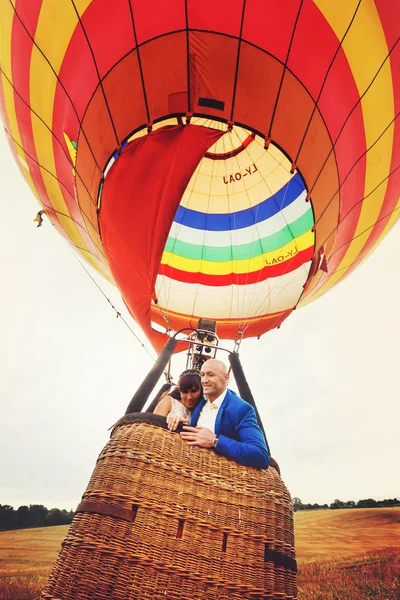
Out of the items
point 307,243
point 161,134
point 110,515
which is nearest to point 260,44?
point 161,134

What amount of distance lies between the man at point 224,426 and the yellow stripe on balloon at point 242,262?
3062 millimetres

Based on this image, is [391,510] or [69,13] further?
[391,510]

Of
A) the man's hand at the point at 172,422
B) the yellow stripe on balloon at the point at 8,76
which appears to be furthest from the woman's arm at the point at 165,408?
the yellow stripe on balloon at the point at 8,76

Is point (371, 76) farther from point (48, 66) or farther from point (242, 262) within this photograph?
point (242, 262)

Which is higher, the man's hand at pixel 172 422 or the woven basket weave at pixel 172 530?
the man's hand at pixel 172 422

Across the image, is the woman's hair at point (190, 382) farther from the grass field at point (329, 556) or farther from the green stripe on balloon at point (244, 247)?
the green stripe on balloon at point (244, 247)

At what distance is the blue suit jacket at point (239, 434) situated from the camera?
3.70 ft

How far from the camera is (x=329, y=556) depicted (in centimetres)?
281

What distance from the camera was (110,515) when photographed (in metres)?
0.97

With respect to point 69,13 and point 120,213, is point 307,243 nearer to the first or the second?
point 120,213

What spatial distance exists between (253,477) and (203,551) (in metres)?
0.23

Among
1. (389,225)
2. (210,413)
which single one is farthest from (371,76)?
(210,413)

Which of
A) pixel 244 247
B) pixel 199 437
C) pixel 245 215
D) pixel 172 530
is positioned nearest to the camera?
pixel 172 530

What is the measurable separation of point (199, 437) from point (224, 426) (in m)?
0.23
